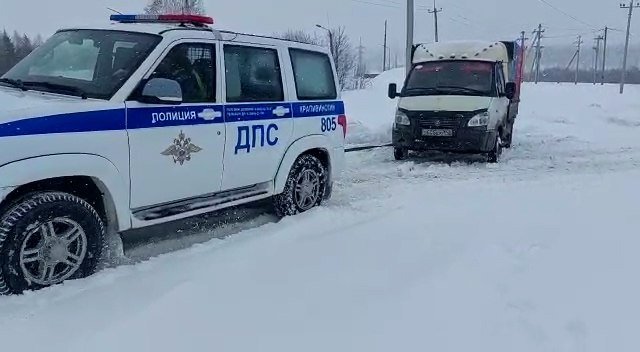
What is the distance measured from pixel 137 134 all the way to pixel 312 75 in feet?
8.29

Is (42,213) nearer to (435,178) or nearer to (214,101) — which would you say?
(214,101)

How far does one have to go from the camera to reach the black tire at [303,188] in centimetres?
604

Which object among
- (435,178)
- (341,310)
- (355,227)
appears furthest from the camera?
(435,178)

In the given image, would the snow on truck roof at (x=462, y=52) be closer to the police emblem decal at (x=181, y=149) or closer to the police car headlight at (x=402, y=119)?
the police car headlight at (x=402, y=119)

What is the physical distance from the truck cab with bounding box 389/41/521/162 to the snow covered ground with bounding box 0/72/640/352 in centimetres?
352

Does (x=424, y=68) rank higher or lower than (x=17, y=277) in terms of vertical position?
higher

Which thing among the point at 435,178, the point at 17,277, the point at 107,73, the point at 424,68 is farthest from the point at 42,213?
the point at 424,68

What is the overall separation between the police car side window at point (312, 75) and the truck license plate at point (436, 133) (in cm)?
394

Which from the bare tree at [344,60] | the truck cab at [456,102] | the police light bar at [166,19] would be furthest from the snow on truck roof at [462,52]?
the bare tree at [344,60]

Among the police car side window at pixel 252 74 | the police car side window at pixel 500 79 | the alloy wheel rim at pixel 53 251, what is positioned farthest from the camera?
the police car side window at pixel 500 79

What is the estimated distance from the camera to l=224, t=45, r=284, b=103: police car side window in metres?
5.13

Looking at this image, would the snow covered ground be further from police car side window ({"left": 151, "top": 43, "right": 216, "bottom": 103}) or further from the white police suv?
police car side window ({"left": 151, "top": 43, "right": 216, "bottom": 103})

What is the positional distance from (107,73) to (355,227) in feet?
8.32

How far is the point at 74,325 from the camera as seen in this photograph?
3344 millimetres
